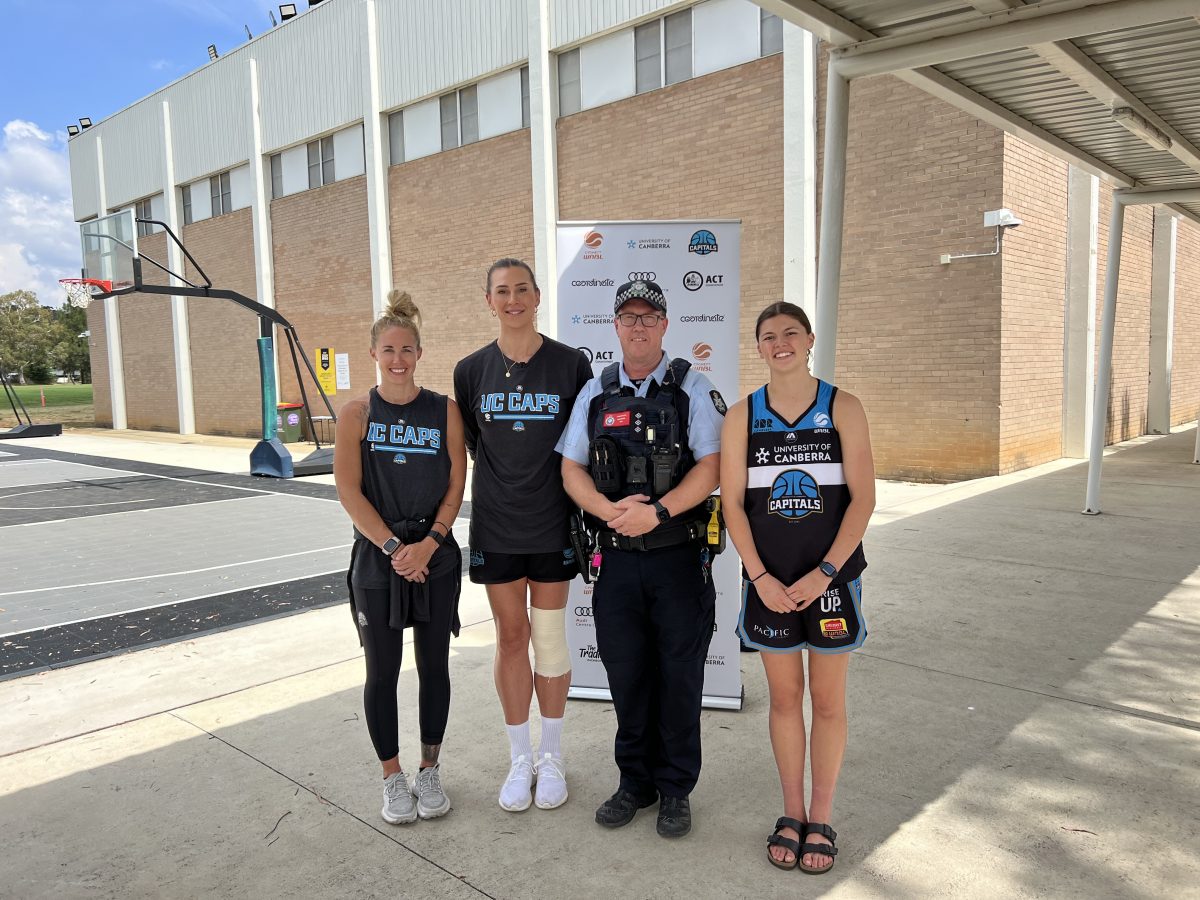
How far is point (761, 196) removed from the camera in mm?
12945

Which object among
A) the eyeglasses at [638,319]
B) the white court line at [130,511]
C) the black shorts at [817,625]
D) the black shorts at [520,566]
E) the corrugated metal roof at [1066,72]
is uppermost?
the corrugated metal roof at [1066,72]

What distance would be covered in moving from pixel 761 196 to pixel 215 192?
63.0 feet

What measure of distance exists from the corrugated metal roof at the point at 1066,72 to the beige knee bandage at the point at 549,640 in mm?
3130

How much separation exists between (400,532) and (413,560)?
13 centimetres

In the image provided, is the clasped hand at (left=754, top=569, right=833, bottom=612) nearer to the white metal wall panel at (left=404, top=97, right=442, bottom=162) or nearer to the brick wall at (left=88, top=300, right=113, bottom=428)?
the white metal wall panel at (left=404, top=97, right=442, bottom=162)

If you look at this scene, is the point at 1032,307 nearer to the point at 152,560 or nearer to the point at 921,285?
the point at 921,285

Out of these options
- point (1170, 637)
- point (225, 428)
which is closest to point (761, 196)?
point (1170, 637)

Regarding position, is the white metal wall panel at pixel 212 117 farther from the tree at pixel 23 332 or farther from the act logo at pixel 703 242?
the tree at pixel 23 332

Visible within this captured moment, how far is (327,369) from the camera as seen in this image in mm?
22203

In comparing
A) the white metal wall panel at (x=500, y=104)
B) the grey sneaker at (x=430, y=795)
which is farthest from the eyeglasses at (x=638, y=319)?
the white metal wall panel at (x=500, y=104)

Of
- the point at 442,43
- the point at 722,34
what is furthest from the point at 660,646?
the point at 442,43

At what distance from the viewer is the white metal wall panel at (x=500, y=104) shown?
16938 millimetres

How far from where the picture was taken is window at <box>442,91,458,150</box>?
725 inches

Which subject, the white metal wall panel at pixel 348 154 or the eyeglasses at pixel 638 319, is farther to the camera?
the white metal wall panel at pixel 348 154
